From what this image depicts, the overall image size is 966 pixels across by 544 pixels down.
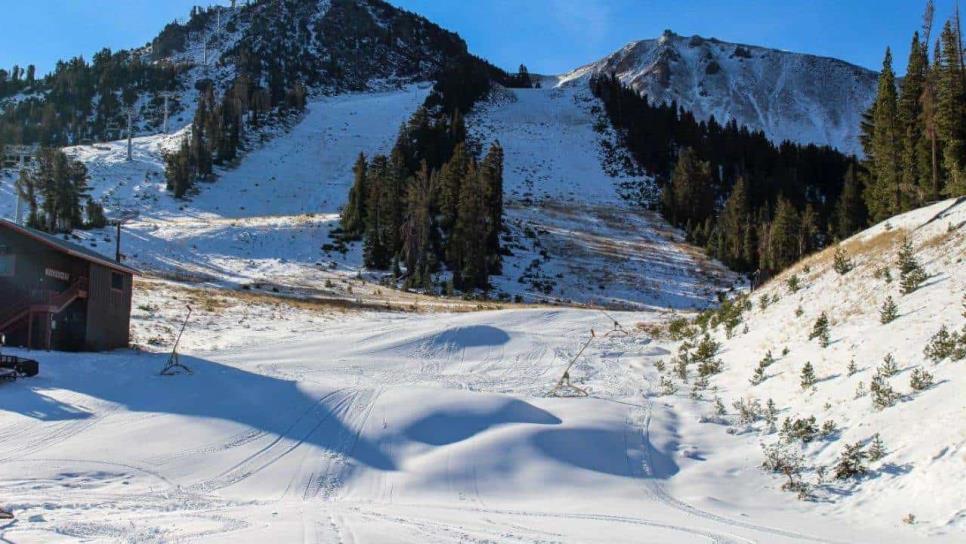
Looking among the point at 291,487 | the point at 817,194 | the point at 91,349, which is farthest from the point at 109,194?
the point at 817,194

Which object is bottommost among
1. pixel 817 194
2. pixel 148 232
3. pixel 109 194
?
pixel 148 232

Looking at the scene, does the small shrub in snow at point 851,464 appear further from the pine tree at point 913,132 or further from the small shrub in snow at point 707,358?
the pine tree at point 913,132

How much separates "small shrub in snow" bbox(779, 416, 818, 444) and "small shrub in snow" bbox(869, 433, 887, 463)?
1283mm

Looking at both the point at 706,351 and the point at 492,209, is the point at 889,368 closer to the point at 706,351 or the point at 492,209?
the point at 706,351

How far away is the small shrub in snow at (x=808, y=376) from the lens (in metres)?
14.7

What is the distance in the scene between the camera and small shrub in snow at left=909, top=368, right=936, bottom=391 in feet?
38.9

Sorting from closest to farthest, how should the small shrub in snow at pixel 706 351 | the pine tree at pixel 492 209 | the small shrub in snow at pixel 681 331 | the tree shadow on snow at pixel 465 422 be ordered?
the tree shadow on snow at pixel 465 422, the small shrub in snow at pixel 706 351, the small shrub in snow at pixel 681 331, the pine tree at pixel 492 209

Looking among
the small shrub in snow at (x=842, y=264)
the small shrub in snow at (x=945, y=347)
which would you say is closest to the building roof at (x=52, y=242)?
the small shrub in snow at (x=842, y=264)

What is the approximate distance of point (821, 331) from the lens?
16.8 meters

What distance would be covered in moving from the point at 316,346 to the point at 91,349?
8017mm

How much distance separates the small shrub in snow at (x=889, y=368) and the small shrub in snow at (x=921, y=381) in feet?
2.60

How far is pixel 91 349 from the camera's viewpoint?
990 inches

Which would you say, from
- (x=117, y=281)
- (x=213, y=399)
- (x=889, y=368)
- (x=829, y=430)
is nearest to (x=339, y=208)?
(x=117, y=281)

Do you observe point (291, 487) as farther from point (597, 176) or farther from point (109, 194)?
point (597, 176)
